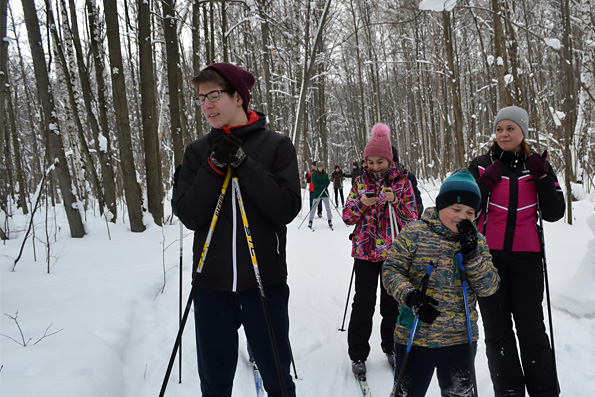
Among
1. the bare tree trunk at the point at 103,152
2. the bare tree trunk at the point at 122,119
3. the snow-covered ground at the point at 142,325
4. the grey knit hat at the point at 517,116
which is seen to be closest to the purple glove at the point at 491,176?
the grey knit hat at the point at 517,116

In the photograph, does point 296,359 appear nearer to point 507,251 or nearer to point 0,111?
point 507,251

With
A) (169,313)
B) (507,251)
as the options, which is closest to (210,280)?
(507,251)

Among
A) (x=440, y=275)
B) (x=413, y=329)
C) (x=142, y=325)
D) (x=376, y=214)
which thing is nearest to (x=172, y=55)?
(x=142, y=325)

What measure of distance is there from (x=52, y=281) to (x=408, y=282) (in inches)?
161

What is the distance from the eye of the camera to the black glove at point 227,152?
5.53ft

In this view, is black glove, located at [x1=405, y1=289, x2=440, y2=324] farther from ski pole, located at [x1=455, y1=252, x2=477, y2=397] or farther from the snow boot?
the snow boot

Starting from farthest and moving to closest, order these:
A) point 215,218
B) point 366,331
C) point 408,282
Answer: point 366,331, point 408,282, point 215,218

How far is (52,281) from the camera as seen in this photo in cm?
422

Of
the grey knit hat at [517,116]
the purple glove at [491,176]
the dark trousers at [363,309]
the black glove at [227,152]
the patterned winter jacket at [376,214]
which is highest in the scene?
the grey knit hat at [517,116]

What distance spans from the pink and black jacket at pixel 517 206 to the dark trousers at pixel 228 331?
1.66 meters

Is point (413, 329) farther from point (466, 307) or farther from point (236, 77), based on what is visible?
point (236, 77)

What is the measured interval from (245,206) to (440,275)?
1.18 metres

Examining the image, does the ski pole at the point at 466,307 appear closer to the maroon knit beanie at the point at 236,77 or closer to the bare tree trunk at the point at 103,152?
the maroon knit beanie at the point at 236,77

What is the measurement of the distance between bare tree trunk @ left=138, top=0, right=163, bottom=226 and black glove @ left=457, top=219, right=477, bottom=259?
7.31m
